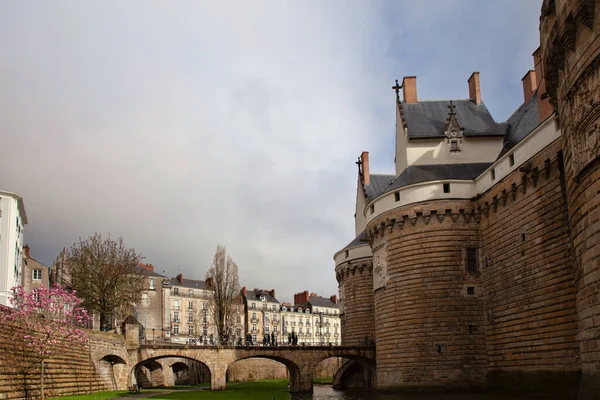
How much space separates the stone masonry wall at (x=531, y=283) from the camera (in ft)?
82.2

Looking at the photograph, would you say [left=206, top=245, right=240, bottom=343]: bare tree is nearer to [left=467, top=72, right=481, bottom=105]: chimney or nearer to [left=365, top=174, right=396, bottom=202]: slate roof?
[left=365, top=174, right=396, bottom=202]: slate roof

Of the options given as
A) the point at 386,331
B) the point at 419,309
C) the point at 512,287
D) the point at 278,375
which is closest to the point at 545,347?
the point at 512,287

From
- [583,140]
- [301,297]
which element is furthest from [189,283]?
[583,140]

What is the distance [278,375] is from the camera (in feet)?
240

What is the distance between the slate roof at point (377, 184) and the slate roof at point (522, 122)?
14549 millimetres

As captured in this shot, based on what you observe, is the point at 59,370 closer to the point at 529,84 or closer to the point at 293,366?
the point at 293,366

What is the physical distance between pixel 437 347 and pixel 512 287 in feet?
17.5

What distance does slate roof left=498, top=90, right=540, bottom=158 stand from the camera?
33.7m

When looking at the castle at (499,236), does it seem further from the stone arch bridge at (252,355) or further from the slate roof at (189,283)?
the slate roof at (189,283)

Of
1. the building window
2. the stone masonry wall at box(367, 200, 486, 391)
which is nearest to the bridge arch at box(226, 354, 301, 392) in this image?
the stone masonry wall at box(367, 200, 486, 391)

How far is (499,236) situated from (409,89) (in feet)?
49.6

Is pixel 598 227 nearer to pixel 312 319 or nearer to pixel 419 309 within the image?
pixel 419 309

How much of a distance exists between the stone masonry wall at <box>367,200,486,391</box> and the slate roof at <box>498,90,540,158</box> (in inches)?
193

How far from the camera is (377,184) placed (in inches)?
2077
